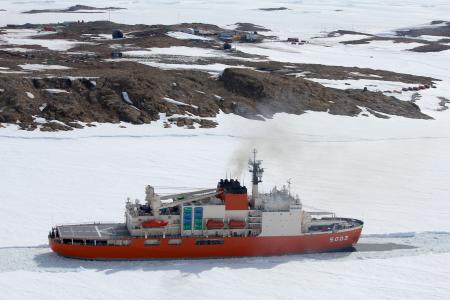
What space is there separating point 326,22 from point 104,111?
12603 centimetres

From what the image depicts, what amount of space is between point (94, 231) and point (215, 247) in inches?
218

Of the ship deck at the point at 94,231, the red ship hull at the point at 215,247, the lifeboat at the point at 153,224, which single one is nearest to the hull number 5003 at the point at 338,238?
the red ship hull at the point at 215,247

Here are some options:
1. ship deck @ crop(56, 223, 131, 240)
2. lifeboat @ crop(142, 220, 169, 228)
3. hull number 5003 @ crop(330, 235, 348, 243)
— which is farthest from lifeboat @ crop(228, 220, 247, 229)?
ship deck @ crop(56, 223, 131, 240)

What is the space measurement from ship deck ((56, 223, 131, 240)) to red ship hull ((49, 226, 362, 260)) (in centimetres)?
48

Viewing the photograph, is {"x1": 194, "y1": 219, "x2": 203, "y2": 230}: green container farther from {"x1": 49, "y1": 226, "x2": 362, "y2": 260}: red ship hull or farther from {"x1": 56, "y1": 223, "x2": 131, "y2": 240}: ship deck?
{"x1": 56, "y1": 223, "x2": 131, "y2": 240}: ship deck

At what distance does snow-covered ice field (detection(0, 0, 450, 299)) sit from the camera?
3011cm

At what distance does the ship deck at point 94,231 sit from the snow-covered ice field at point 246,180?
1134mm

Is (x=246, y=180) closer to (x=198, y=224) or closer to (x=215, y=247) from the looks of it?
(x=198, y=224)

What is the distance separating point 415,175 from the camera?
162 feet

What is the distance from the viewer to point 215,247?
3316 cm

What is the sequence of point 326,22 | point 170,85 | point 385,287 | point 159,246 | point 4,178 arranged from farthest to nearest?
point 326,22, point 170,85, point 4,178, point 159,246, point 385,287

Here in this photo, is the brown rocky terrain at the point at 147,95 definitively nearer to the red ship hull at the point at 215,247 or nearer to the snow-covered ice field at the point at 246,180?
the snow-covered ice field at the point at 246,180

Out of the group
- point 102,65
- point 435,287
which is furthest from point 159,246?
point 102,65

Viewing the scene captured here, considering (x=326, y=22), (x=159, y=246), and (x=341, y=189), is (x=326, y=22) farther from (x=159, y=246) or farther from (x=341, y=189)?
(x=159, y=246)
